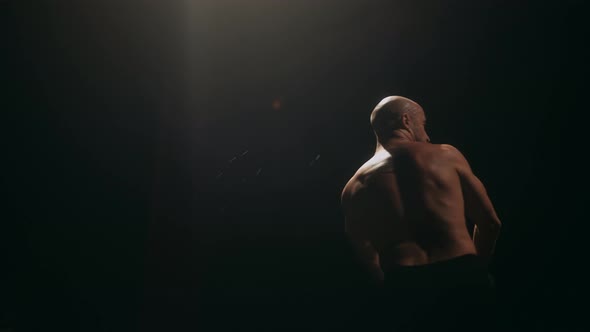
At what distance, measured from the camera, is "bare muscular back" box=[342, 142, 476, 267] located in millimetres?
1765

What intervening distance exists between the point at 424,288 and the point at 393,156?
0.55 m

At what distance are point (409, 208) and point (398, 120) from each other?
46 cm

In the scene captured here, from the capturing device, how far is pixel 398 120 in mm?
2127

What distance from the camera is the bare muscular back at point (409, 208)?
1765 millimetres

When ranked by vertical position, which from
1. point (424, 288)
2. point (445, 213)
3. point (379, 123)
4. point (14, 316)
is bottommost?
point (14, 316)

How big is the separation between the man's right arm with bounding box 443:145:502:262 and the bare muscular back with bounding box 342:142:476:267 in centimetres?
4

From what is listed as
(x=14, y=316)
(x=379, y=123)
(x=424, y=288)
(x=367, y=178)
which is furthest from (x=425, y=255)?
(x=14, y=316)

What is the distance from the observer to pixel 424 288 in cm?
173

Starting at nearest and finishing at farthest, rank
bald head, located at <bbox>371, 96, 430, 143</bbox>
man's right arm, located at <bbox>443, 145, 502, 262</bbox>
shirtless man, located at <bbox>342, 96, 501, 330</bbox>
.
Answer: shirtless man, located at <bbox>342, 96, 501, 330</bbox>, man's right arm, located at <bbox>443, 145, 502, 262</bbox>, bald head, located at <bbox>371, 96, 430, 143</bbox>

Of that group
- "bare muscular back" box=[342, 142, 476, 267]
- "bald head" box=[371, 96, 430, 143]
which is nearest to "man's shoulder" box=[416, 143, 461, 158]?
"bare muscular back" box=[342, 142, 476, 267]

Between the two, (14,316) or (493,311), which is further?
(14,316)

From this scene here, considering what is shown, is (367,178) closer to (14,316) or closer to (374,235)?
(374,235)

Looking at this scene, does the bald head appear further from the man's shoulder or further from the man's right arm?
the man's right arm

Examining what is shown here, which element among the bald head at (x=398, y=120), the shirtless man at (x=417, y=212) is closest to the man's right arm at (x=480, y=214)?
the shirtless man at (x=417, y=212)
